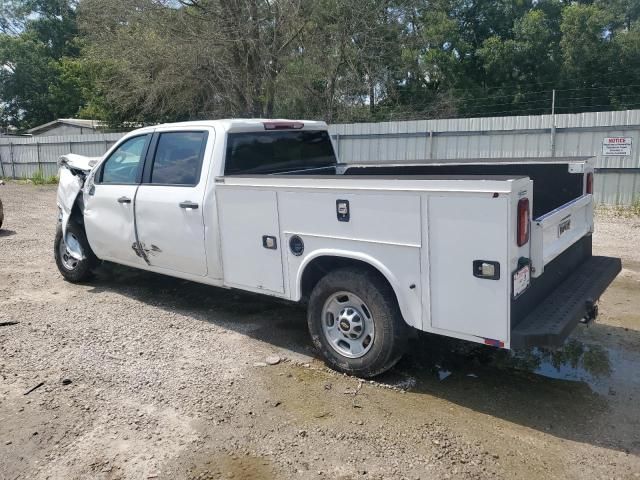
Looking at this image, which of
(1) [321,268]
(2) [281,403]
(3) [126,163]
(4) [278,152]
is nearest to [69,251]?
(3) [126,163]

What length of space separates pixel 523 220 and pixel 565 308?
84 cm

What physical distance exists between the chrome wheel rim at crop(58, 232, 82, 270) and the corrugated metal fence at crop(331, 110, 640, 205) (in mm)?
5363

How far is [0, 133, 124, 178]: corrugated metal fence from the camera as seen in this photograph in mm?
22672

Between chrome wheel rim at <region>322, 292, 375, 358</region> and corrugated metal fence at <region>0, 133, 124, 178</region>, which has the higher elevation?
corrugated metal fence at <region>0, 133, 124, 178</region>

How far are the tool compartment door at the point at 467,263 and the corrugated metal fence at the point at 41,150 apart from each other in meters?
20.4

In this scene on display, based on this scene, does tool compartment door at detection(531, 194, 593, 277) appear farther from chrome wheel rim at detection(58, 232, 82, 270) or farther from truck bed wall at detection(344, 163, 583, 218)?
chrome wheel rim at detection(58, 232, 82, 270)

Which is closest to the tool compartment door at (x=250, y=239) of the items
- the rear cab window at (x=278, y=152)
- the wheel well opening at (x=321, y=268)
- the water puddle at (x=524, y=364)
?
the wheel well opening at (x=321, y=268)

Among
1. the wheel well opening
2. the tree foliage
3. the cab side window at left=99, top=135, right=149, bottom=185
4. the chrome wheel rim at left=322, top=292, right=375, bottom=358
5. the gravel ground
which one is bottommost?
the gravel ground

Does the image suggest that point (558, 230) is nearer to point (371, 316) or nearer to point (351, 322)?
point (371, 316)

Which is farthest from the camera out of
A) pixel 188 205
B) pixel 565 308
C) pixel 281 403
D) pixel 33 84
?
pixel 33 84

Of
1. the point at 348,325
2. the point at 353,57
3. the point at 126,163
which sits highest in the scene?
the point at 353,57

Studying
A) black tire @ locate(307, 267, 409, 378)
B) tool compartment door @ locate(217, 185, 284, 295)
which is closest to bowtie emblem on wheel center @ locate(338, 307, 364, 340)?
black tire @ locate(307, 267, 409, 378)

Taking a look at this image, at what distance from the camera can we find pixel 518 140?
1318cm

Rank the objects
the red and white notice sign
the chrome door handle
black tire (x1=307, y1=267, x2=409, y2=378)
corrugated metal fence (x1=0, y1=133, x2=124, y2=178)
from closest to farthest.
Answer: black tire (x1=307, y1=267, x2=409, y2=378) < the chrome door handle < the red and white notice sign < corrugated metal fence (x1=0, y1=133, x2=124, y2=178)
